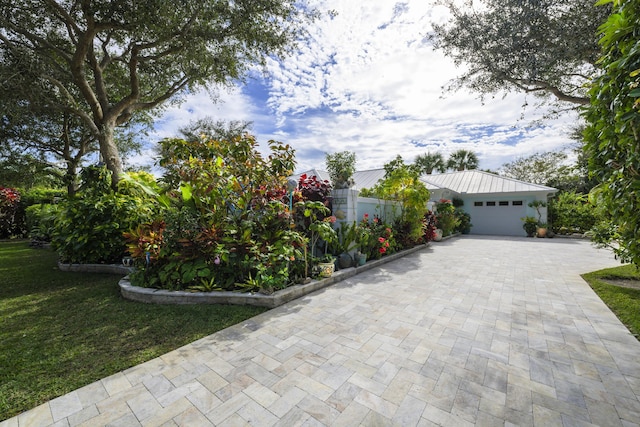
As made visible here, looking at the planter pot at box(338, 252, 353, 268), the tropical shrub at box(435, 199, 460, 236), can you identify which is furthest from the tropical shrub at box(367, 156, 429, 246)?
the tropical shrub at box(435, 199, 460, 236)

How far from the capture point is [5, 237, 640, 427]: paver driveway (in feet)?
6.39

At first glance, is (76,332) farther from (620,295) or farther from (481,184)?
(481,184)

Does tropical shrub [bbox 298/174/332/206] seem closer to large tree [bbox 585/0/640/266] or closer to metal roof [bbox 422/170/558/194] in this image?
large tree [bbox 585/0/640/266]

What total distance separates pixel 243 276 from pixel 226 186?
5.91 ft

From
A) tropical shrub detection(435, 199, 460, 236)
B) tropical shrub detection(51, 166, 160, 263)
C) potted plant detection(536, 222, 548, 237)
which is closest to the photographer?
tropical shrub detection(51, 166, 160, 263)

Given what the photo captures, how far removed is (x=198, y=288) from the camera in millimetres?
4262

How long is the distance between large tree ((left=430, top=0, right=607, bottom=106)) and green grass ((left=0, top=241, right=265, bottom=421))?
413 inches

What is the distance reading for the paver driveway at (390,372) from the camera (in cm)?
195

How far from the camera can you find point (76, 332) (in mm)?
3221

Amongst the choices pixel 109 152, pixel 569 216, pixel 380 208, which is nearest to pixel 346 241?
pixel 380 208

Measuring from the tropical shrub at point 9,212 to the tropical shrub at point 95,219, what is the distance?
11189 millimetres

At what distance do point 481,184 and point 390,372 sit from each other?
18.7 m

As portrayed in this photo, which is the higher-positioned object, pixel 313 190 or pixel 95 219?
pixel 313 190

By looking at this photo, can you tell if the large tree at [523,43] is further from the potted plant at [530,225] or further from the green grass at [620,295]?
the potted plant at [530,225]
